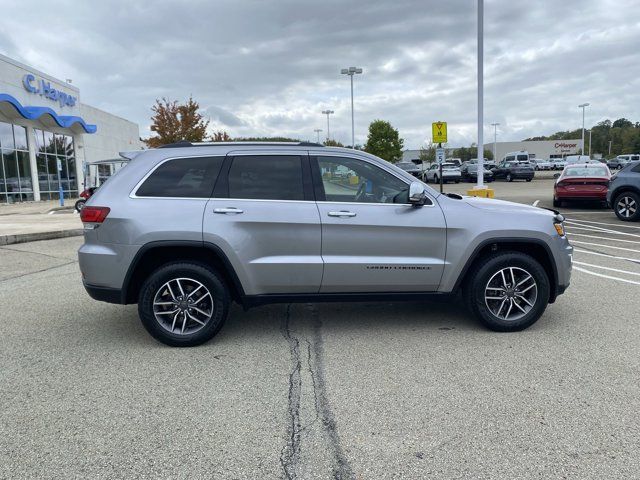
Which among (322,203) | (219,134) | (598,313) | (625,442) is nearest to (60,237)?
(322,203)

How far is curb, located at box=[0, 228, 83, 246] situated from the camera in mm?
11664

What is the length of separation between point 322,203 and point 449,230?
3.98ft

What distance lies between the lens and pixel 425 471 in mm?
2715

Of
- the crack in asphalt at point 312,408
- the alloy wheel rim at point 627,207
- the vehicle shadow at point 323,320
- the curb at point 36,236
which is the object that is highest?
the alloy wheel rim at point 627,207

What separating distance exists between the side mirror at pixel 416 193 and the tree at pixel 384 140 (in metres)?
63.0

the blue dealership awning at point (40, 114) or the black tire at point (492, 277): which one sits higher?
the blue dealership awning at point (40, 114)

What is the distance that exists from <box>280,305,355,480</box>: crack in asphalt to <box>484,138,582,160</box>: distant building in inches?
3925

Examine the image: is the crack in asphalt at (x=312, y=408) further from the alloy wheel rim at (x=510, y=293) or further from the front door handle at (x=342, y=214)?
→ the alloy wheel rim at (x=510, y=293)

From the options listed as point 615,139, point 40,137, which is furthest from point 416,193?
point 615,139

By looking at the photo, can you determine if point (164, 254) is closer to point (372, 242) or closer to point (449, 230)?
point (372, 242)

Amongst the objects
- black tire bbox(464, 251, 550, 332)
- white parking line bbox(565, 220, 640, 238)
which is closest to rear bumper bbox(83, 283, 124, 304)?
black tire bbox(464, 251, 550, 332)

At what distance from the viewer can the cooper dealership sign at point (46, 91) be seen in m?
26.0

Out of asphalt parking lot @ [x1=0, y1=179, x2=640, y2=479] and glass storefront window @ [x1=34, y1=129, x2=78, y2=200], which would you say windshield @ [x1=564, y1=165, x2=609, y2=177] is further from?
glass storefront window @ [x1=34, y1=129, x2=78, y2=200]

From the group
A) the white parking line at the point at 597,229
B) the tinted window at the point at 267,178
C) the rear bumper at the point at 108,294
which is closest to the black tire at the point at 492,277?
the tinted window at the point at 267,178
